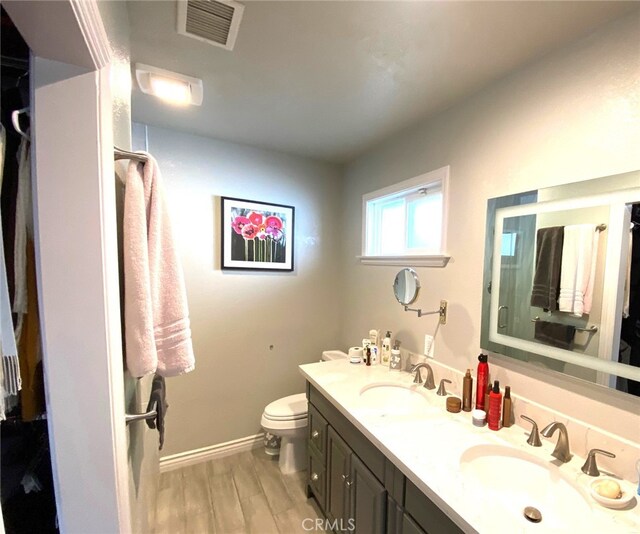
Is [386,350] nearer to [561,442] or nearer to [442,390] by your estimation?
[442,390]

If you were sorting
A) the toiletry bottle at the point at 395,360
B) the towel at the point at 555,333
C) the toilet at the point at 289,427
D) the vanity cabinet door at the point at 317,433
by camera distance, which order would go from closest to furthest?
the towel at the point at 555,333
the vanity cabinet door at the point at 317,433
the toiletry bottle at the point at 395,360
the toilet at the point at 289,427

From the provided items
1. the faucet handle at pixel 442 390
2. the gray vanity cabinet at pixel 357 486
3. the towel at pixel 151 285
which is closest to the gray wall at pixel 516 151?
the faucet handle at pixel 442 390

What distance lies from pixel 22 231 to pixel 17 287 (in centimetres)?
12

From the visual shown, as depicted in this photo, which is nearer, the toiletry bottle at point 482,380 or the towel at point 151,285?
the towel at point 151,285

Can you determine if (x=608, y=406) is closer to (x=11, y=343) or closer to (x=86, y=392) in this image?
(x=86, y=392)

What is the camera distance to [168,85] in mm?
1340

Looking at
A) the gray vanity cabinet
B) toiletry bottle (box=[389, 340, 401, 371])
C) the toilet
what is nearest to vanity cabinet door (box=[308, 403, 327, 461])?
the gray vanity cabinet

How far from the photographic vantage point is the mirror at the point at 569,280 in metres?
0.91

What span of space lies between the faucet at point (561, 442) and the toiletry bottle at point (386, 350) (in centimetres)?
90

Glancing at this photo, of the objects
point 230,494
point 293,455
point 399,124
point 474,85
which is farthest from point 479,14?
point 230,494

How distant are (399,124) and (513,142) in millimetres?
689

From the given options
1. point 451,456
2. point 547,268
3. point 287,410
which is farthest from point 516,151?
point 287,410

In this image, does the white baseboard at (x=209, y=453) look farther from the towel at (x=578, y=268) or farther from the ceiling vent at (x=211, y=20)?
the ceiling vent at (x=211, y=20)

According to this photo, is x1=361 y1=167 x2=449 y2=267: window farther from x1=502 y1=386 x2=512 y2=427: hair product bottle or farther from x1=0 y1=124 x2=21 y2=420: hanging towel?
x1=0 y1=124 x2=21 y2=420: hanging towel
